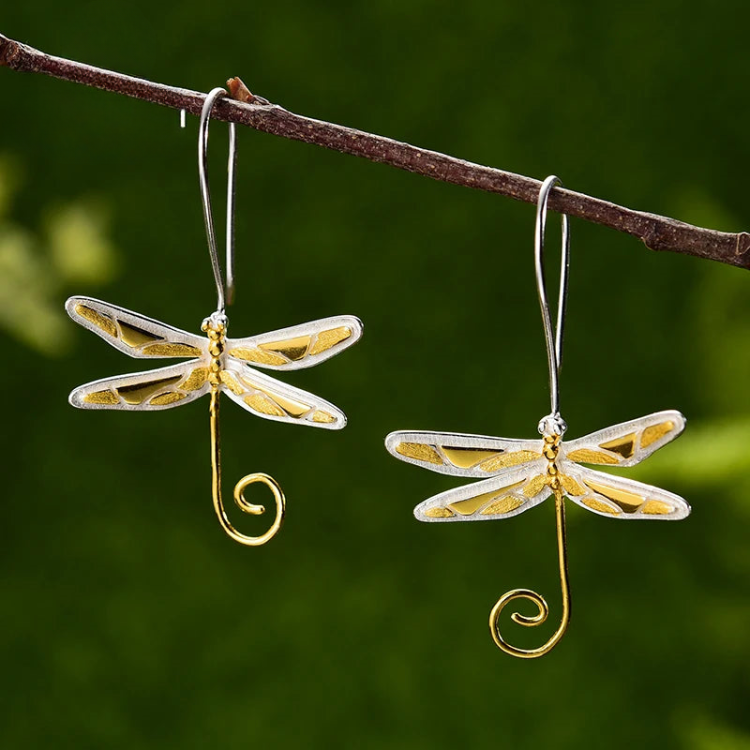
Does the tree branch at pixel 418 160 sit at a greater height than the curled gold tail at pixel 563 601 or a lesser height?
greater

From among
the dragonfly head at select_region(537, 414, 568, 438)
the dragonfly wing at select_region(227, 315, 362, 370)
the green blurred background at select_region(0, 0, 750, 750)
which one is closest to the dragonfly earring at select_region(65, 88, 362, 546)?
the dragonfly wing at select_region(227, 315, 362, 370)

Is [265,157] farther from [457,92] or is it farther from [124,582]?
[124,582]

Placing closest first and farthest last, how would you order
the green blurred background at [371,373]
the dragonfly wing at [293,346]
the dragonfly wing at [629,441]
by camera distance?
the dragonfly wing at [629,441], the dragonfly wing at [293,346], the green blurred background at [371,373]

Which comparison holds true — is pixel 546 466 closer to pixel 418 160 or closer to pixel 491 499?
pixel 491 499

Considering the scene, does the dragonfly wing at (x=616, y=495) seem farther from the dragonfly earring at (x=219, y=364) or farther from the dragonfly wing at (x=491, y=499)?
the dragonfly earring at (x=219, y=364)

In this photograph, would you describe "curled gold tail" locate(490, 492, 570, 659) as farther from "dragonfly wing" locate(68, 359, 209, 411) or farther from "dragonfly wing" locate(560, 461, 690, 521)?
"dragonfly wing" locate(68, 359, 209, 411)

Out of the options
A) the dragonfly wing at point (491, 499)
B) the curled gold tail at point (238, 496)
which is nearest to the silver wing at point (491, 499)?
the dragonfly wing at point (491, 499)

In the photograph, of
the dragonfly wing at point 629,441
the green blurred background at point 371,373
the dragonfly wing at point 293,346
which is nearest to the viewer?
the dragonfly wing at point 629,441

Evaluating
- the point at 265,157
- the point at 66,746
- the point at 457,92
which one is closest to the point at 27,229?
the point at 265,157

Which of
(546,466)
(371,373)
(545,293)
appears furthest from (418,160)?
(371,373)
